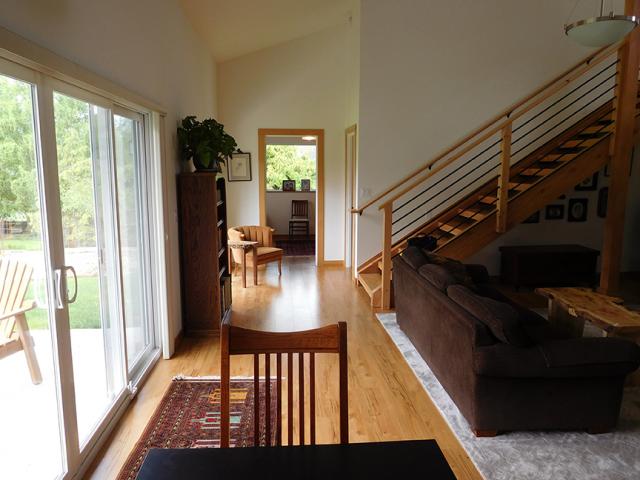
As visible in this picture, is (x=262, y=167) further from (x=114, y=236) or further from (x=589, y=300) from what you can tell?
(x=589, y=300)

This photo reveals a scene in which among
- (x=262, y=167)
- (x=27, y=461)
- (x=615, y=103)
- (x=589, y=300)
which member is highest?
(x=615, y=103)

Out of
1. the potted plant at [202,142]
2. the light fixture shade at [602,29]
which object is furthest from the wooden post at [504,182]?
the potted plant at [202,142]

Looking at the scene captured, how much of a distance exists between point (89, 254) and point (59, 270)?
56 centimetres

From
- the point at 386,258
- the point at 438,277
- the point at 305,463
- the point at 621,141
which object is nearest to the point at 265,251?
the point at 386,258

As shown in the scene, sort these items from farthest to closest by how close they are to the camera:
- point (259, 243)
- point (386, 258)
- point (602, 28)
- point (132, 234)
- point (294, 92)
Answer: point (294, 92), point (259, 243), point (386, 258), point (602, 28), point (132, 234)

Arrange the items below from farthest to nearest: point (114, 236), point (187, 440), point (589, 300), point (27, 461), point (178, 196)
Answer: point (178, 196) < point (589, 300) < point (114, 236) < point (187, 440) < point (27, 461)

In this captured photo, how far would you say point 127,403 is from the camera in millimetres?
2996

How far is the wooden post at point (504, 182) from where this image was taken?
459 cm

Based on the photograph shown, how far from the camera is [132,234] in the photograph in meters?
3.41

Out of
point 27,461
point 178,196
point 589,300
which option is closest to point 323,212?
point 178,196

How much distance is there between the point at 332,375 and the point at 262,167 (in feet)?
15.4

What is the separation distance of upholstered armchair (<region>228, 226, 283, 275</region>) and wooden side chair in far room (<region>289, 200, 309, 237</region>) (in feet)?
11.6

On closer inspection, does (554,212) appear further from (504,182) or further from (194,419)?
(194,419)

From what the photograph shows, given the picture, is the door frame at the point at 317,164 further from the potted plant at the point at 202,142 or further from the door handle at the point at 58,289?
the door handle at the point at 58,289
